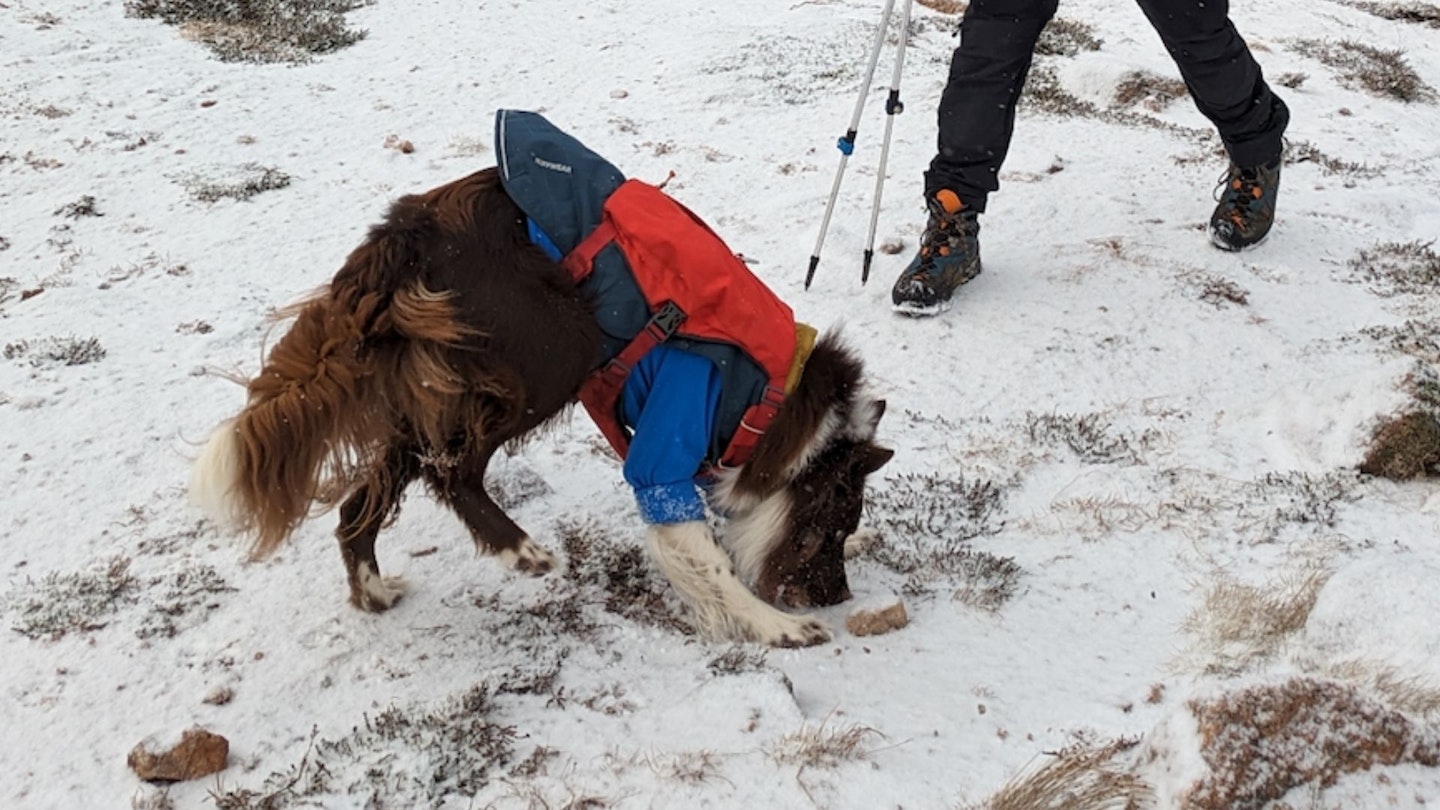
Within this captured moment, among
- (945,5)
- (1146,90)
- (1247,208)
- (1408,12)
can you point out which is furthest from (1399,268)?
(1408,12)

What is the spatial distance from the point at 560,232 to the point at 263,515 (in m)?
1.08

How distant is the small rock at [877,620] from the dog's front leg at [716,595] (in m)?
0.10

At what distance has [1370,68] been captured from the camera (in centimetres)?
885

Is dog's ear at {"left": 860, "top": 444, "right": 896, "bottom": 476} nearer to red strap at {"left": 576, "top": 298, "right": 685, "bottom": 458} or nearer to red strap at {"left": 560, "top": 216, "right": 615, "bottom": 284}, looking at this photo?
red strap at {"left": 576, "top": 298, "right": 685, "bottom": 458}

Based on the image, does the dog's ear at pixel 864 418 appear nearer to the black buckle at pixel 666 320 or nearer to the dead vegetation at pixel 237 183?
the black buckle at pixel 666 320

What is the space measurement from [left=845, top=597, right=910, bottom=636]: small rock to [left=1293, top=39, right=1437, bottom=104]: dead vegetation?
7498 millimetres

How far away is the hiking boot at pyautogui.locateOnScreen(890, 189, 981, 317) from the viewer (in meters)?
5.05

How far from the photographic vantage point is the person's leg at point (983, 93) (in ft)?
15.9

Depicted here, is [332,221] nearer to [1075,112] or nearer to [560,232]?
[560,232]

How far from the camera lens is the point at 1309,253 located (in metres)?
5.55

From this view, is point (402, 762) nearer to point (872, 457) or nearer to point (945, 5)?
point (872, 457)

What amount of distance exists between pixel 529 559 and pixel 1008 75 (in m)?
3.19

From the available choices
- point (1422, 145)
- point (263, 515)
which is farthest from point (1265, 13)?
point (263, 515)

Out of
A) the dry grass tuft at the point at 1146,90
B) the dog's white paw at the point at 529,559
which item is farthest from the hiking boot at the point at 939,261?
the dry grass tuft at the point at 1146,90
